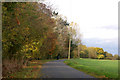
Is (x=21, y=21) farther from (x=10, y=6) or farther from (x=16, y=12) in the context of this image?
(x=10, y=6)

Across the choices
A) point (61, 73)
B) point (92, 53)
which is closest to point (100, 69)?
point (61, 73)

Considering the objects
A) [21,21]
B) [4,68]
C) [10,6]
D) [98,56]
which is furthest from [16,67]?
[98,56]

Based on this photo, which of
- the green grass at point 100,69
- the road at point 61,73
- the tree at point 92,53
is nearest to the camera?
the road at point 61,73

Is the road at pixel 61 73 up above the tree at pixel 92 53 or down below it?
above

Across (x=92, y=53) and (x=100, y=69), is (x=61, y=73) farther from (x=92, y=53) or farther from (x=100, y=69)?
(x=92, y=53)

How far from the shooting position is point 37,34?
21.5 metres

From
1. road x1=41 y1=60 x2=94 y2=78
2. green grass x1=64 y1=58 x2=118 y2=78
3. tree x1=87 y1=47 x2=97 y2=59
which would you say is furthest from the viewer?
tree x1=87 y1=47 x2=97 y2=59

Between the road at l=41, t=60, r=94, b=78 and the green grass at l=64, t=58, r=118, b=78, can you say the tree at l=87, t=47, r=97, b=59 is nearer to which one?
the green grass at l=64, t=58, r=118, b=78

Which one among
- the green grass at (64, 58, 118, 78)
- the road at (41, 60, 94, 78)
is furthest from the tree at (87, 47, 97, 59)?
the road at (41, 60, 94, 78)

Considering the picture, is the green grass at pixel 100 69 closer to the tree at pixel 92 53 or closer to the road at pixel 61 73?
the road at pixel 61 73

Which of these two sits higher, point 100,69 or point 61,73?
point 61,73

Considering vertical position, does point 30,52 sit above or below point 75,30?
below

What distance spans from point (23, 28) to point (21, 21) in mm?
843

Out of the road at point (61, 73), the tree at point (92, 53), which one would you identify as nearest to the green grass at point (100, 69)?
the road at point (61, 73)
